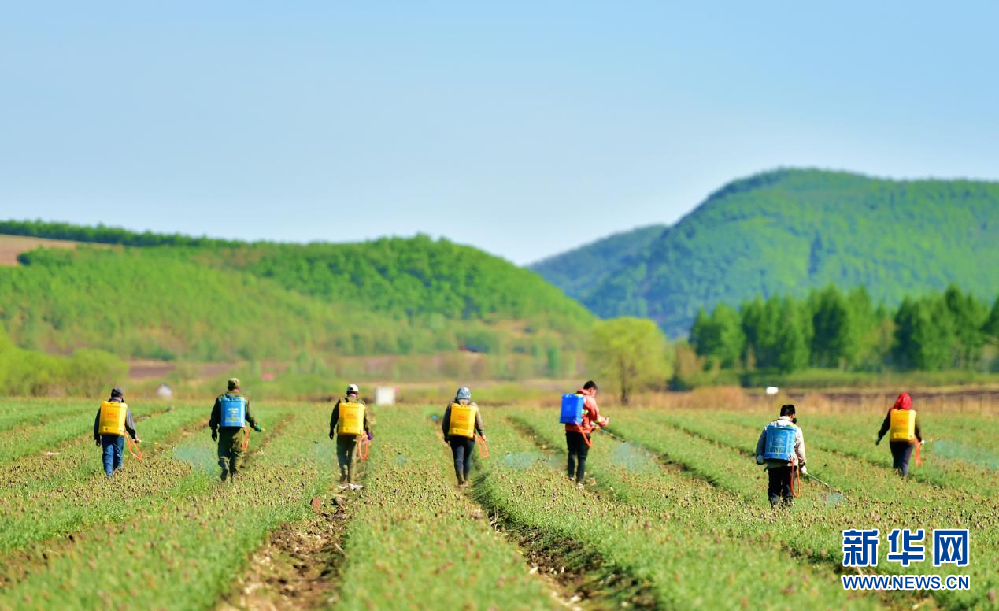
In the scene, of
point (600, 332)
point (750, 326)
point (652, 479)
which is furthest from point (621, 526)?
point (750, 326)

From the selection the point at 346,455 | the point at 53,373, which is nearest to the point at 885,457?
the point at 346,455

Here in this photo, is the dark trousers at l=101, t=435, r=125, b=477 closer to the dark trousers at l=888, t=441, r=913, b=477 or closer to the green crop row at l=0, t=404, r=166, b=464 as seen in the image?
the green crop row at l=0, t=404, r=166, b=464

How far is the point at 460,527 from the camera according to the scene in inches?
654

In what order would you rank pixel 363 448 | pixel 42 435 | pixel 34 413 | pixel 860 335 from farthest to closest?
1. pixel 860 335
2. pixel 34 413
3. pixel 42 435
4. pixel 363 448

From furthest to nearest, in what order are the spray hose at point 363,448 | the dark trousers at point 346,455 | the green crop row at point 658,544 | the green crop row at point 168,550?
1. the spray hose at point 363,448
2. the dark trousers at point 346,455
3. the green crop row at point 658,544
4. the green crop row at point 168,550

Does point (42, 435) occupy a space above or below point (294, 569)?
above

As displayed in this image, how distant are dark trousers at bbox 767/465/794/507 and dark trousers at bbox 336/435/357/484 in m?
9.40

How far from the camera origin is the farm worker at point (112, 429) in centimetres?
2594

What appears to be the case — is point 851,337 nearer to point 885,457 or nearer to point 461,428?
point 885,457

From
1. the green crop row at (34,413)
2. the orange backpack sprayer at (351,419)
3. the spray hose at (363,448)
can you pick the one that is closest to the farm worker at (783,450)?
the orange backpack sprayer at (351,419)

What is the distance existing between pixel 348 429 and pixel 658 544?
12.3 metres

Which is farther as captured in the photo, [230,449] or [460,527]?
[230,449]

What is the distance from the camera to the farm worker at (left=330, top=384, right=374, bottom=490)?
26562 mm

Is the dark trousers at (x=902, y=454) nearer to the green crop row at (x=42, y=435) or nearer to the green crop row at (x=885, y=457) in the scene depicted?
the green crop row at (x=885, y=457)
